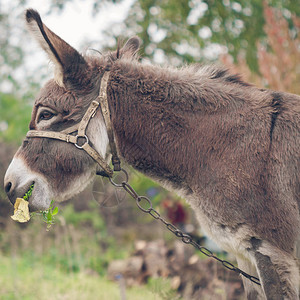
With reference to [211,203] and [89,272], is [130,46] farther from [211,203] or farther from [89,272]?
[89,272]

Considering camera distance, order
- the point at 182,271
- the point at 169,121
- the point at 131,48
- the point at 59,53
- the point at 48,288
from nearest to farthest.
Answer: the point at 59,53
the point at 169,121
the point at 131,48
the point at 48,288
the point at 182,271

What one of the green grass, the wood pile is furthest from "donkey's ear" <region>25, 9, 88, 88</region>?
the wood pile

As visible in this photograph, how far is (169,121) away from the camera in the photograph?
242 cm

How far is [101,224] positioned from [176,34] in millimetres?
4364

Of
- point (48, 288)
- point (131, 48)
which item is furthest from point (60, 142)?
point (48, 288)

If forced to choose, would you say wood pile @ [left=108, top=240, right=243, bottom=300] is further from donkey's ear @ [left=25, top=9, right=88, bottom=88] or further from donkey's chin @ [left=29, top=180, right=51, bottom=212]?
donkey's ear @ [left=25, top=9, right=88, bottom=88]

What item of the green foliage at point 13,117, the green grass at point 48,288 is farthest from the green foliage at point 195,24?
the green grass at point 48,288

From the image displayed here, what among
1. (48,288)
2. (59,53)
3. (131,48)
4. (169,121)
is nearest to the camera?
(59,53)

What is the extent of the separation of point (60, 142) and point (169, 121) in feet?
2.39

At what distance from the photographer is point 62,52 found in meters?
2.33

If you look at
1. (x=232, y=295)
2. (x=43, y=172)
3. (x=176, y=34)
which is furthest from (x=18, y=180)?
(x=176, y=34)

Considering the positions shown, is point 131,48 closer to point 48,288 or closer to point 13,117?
point 48,288

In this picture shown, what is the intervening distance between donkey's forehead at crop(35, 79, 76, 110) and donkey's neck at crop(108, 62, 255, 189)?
0.27 m

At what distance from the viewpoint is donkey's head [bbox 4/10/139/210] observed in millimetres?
2369
